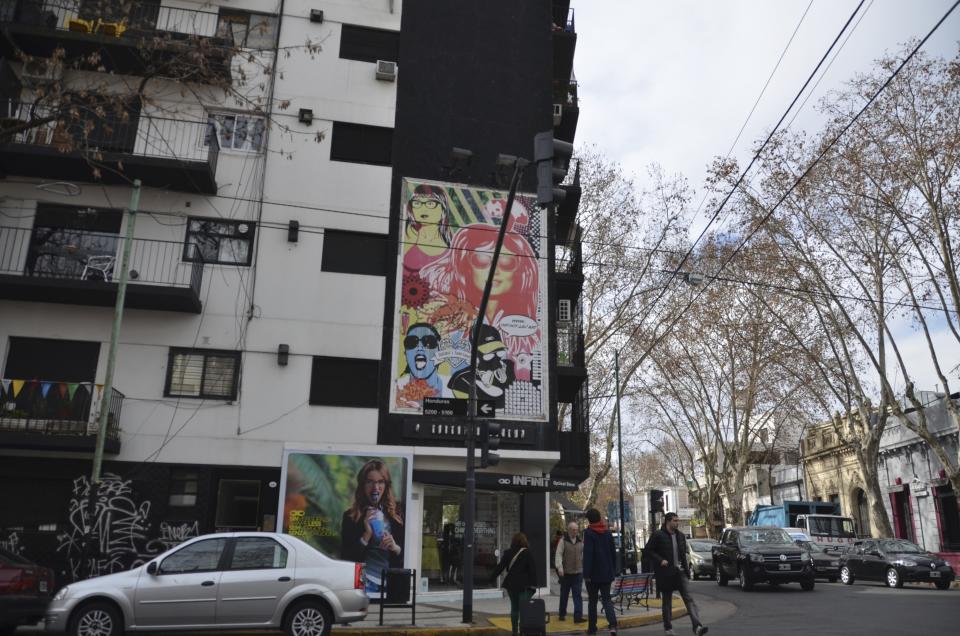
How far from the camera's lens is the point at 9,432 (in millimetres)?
16250

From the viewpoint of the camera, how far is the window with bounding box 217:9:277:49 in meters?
21.2

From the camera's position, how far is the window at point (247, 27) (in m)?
21.2

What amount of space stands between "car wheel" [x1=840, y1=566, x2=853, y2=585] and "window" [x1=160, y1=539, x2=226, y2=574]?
21.9 m

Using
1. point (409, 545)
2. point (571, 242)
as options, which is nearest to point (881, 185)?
point (571, 242)

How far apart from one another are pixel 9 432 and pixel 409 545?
9.41m

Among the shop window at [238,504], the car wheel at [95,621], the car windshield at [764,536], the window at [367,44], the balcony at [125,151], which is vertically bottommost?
the car wheel at [95,621]

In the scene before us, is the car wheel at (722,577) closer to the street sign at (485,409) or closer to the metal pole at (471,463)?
the metal pole at (471,463)

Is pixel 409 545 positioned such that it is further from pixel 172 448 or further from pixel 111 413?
pixel 111 413

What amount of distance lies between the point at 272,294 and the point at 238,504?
5.33 m

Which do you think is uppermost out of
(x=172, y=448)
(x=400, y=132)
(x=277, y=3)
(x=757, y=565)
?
(x=277, y=3)

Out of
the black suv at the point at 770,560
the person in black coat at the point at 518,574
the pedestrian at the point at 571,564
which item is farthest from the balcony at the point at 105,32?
the black suv at the point at 770,560

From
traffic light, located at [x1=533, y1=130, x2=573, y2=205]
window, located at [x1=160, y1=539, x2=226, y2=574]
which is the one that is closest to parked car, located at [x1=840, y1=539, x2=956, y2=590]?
traffic light, located at [x1=533, y1=130, x2=573, y2=205]

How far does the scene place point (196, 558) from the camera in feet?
34.8

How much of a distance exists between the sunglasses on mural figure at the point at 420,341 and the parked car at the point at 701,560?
48.9 ft
